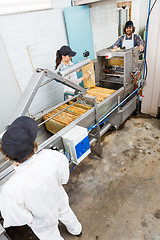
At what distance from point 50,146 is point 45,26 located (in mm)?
2553

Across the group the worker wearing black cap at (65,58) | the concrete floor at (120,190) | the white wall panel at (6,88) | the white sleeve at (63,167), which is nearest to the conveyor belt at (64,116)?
the worker wearing black cap at (65,58)

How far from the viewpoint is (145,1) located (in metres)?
5.02

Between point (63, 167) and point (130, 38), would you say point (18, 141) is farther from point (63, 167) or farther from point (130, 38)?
point (130, 38)

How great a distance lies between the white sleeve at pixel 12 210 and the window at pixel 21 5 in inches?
109

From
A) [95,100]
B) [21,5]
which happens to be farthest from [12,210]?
[21,5]

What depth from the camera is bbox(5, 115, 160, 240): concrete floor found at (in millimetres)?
1788

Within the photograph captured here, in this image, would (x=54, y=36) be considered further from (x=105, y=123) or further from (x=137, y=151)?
(x=137, y=151)

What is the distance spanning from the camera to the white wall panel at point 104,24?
3.83 metres

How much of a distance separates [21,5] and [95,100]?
2136 mm

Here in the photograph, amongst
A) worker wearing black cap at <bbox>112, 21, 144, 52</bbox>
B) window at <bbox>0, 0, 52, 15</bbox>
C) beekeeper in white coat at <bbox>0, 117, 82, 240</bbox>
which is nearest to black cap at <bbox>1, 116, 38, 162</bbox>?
beekeeper in white coat at <bbox>0, 117, 82, 240</bbox>

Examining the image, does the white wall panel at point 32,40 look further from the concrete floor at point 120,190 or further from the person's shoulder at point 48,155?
the person's shoulder at point 48,155

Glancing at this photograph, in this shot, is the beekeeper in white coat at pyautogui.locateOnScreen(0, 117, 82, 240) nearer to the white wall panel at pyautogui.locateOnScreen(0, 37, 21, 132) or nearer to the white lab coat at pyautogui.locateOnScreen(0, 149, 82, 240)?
the white lab coat at pyautogui.locateOnScreen(0, 149, 82, 240)

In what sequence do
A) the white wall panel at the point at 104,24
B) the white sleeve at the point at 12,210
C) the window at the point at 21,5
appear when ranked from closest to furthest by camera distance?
1. the white sleeve at the point at 12,210
2. the window at the point at 21,5
3. the white wall panel at the point at 104,24

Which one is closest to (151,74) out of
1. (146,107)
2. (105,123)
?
(146,107)
